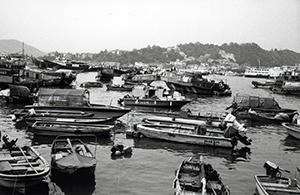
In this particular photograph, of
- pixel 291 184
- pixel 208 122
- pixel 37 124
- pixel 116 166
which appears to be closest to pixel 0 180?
pixel 116 166

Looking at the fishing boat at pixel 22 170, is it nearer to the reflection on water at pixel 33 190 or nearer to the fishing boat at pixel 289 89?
the reflection on water at pixel 33 190

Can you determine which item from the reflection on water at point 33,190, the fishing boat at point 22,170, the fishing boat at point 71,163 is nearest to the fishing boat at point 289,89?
the fishing boat at point 71,163

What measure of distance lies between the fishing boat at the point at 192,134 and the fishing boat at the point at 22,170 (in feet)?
30.9

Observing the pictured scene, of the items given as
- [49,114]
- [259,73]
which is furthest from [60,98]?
[259,73]

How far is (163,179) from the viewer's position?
1507 centimetres

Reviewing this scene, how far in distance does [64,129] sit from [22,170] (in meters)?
8.64

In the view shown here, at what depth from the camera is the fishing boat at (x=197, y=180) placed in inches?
464

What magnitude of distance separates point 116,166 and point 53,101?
43.0 ft

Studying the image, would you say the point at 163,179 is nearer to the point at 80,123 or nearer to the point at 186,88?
the point at 80,123

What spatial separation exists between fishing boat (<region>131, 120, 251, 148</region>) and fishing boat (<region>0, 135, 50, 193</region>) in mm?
9425

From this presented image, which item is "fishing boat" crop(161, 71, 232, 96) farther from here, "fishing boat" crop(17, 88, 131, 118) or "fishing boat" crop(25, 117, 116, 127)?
"fishing boat" crop(25, 117, 116, 127)

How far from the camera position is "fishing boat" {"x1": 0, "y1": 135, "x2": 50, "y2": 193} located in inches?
472

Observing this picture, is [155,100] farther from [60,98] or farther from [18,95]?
[18,95]

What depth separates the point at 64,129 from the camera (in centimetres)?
2130
